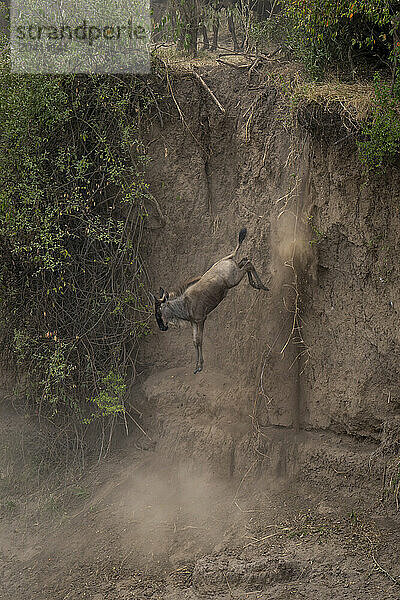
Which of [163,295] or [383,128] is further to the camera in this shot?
[163,295]

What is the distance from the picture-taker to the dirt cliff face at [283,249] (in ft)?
19.2

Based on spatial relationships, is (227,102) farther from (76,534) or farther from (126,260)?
(76,534)

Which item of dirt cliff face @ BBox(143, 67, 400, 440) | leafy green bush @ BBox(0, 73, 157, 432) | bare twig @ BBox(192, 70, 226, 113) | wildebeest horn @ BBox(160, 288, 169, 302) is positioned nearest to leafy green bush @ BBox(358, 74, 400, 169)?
dirt cliff face @ BBox(143, 67, 400, 440)

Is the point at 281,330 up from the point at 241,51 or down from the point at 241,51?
down

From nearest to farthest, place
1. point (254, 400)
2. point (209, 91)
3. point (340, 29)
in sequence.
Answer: point (340, 29) → point (254, 400) → point (209, 91)

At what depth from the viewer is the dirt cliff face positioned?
19.2 feet

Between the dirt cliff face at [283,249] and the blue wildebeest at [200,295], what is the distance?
696 mm

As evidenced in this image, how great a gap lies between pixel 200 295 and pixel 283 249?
1.04m

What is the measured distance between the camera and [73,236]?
22.4ft

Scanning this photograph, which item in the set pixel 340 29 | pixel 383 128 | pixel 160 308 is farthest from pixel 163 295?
pixel 340 29

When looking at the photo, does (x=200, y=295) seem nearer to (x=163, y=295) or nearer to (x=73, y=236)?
(x=163, y=295)

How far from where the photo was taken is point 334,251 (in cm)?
602

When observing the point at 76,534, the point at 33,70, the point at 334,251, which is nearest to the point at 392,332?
the point at 334,251

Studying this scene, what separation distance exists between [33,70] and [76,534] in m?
4.52
